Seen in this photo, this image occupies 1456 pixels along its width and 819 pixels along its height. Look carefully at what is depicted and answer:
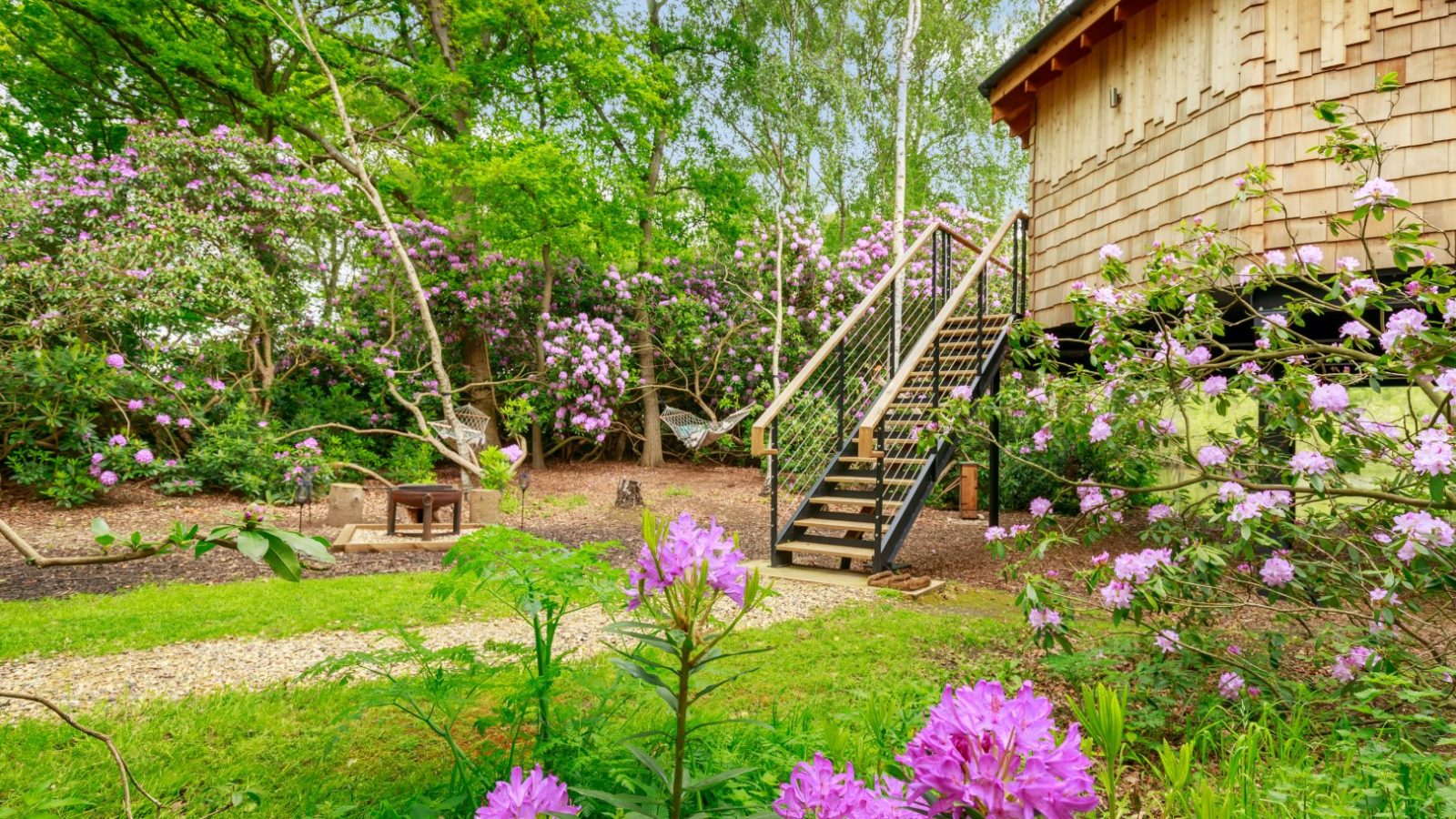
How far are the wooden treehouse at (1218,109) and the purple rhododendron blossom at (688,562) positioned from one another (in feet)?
14.0

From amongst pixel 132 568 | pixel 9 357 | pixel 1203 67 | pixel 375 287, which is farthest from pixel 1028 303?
pixel 9 357

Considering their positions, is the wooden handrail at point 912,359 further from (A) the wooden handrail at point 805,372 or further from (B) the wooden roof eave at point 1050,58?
(B) the wooden roof eave at point 1050,58

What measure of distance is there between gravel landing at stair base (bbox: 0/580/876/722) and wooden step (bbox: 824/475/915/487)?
2.09 m

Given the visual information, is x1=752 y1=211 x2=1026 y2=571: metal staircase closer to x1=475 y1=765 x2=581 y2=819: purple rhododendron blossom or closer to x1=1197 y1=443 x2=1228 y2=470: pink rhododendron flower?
x1=1197 y1=443 x2=1228 y2=470: pink rhododendron flower

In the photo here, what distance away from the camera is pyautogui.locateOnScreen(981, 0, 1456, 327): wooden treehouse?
4.41 metres

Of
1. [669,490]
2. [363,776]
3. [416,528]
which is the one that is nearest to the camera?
[363,776]

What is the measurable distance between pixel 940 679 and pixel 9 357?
9800 mm

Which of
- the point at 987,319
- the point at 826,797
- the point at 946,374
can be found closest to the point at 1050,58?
the point at 987,319

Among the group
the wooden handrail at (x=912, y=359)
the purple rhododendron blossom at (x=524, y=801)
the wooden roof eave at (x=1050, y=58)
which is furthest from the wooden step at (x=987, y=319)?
the purple rhododendron blossom at (x=524, y=801)

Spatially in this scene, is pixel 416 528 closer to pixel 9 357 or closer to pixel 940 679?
pixel 9 357

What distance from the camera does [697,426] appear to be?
1310 cm

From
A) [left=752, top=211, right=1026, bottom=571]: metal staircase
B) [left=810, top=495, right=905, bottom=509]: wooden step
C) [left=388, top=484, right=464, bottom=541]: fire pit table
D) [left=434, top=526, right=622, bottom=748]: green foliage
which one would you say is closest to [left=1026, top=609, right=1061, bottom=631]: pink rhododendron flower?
[left=752, top=211, right=1026, bottom=571]: metal staircase

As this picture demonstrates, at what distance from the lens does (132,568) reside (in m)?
5.87

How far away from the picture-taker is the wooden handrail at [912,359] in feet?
17.2
